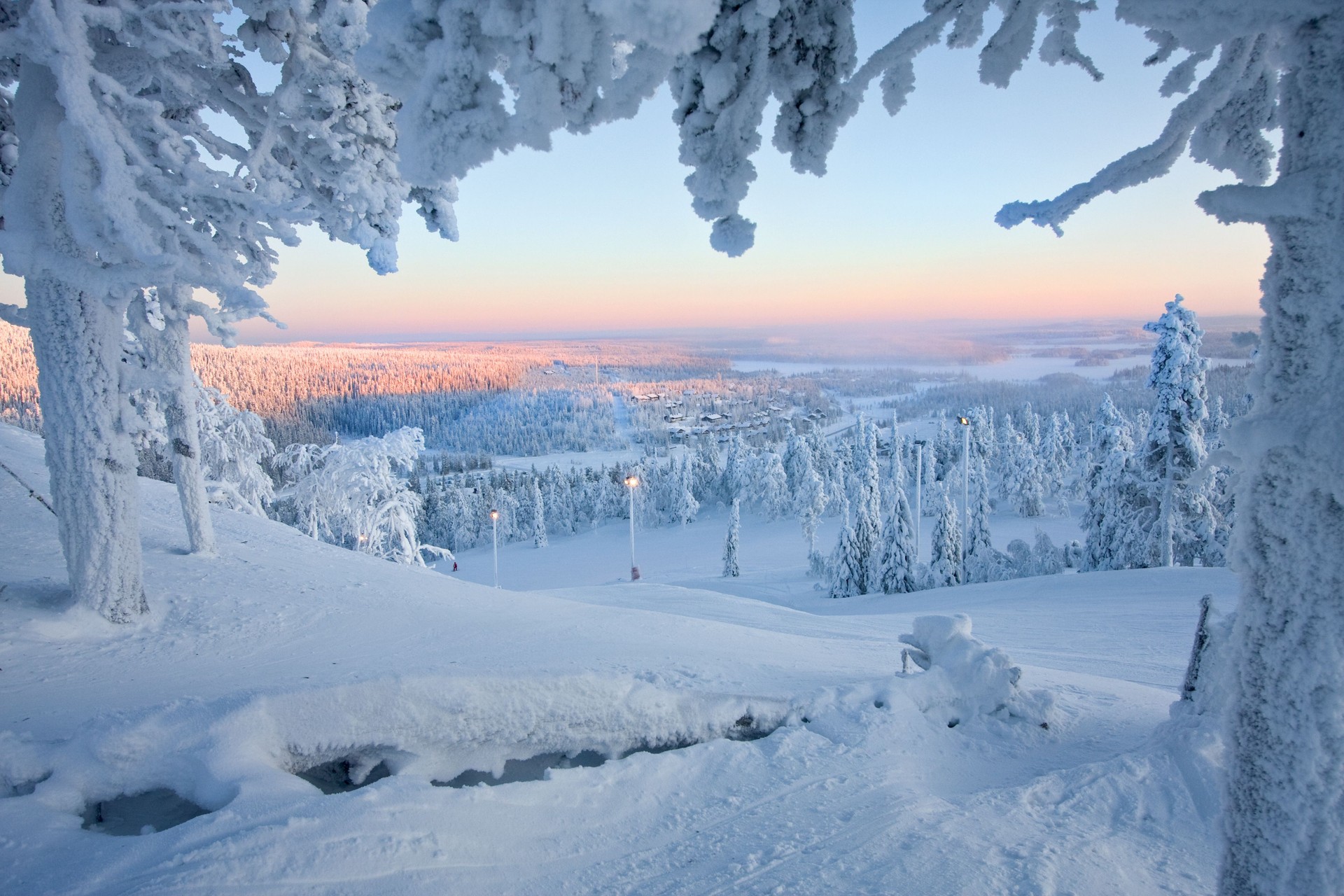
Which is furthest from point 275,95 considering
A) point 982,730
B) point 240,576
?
point 982,730

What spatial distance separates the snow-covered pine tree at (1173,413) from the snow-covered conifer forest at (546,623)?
882 centimetres

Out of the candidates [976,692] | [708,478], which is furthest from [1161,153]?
[708,478]

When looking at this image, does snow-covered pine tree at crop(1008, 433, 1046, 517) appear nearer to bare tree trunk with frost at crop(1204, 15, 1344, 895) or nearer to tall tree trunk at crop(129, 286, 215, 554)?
tall tree trunk at crop(129, 286, 215, 554)

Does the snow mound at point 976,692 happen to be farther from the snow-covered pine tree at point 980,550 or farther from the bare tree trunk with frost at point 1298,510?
the snow-covered pine tree at point 980,550

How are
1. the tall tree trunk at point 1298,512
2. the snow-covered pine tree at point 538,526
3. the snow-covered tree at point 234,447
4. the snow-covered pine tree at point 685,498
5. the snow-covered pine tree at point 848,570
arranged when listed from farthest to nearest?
the snow-covered pine tree at point 685,498 → the snow-covered pine tree at point 538,526 → the snow-covered pine tree at point 848,570 → the snow-covered tree at point 234,447 → the tall tree trunk at point 1298,512

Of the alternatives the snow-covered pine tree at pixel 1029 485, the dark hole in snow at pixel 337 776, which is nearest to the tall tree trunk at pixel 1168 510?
the dark hole in snow at pixel 337 776

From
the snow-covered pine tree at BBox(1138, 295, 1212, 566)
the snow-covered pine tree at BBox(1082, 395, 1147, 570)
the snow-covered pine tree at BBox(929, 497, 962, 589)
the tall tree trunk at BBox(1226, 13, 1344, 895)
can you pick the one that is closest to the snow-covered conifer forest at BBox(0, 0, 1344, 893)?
the tall tree trunk at BBox(1226, 13, 1344, 895)

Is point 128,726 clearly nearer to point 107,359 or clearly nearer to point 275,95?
point 107,359

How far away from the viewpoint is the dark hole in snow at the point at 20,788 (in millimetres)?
3541

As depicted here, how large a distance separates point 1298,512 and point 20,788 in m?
6.06

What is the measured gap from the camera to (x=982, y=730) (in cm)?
533

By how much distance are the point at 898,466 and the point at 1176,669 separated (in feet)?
64.0

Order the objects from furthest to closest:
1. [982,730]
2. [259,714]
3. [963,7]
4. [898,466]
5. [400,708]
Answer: [898,466] → [982,730] → [400,708] → [259,714] → [963,7]

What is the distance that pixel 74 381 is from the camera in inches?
242
